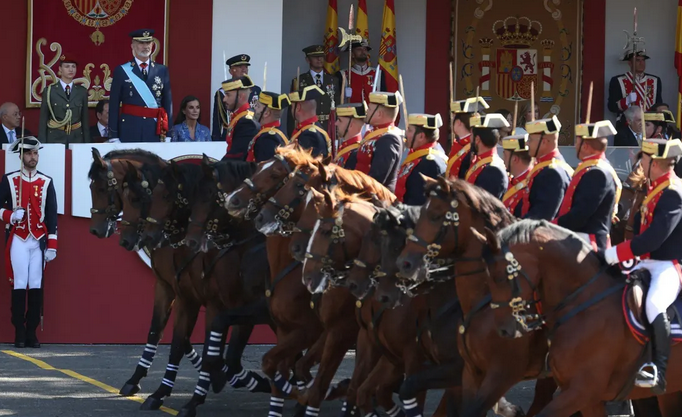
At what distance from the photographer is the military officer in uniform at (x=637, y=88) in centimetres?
1712

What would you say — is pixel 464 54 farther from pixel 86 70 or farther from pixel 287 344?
pixel 287 344

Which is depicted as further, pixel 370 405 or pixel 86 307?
pixel 86 307

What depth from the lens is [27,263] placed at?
13.9 meters

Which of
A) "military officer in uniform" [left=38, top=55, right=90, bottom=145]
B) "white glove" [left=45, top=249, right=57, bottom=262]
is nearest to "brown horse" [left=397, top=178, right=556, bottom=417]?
"white glove" [left=45, top=249, right=57, bottom=262]

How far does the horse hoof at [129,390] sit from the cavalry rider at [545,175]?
3966 millimetres

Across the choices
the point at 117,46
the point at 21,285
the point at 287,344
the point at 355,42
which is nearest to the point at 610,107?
the point at 355,42

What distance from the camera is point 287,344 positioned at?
9.62m

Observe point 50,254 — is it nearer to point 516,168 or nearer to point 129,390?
point 129,390

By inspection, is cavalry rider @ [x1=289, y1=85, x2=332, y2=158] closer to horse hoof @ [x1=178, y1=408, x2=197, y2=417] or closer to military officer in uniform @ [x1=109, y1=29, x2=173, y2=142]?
horse hoof @ [x1=178, y1=408, x2=197, y2=417]

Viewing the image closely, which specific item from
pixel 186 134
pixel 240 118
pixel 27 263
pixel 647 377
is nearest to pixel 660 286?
pixel 647 377

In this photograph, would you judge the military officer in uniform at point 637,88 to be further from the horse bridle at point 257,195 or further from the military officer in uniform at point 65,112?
the horse bridle at point 257,195

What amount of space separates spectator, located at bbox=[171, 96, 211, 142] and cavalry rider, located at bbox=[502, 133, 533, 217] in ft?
18.7

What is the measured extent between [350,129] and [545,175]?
2306mm

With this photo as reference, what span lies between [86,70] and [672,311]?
406 inches
